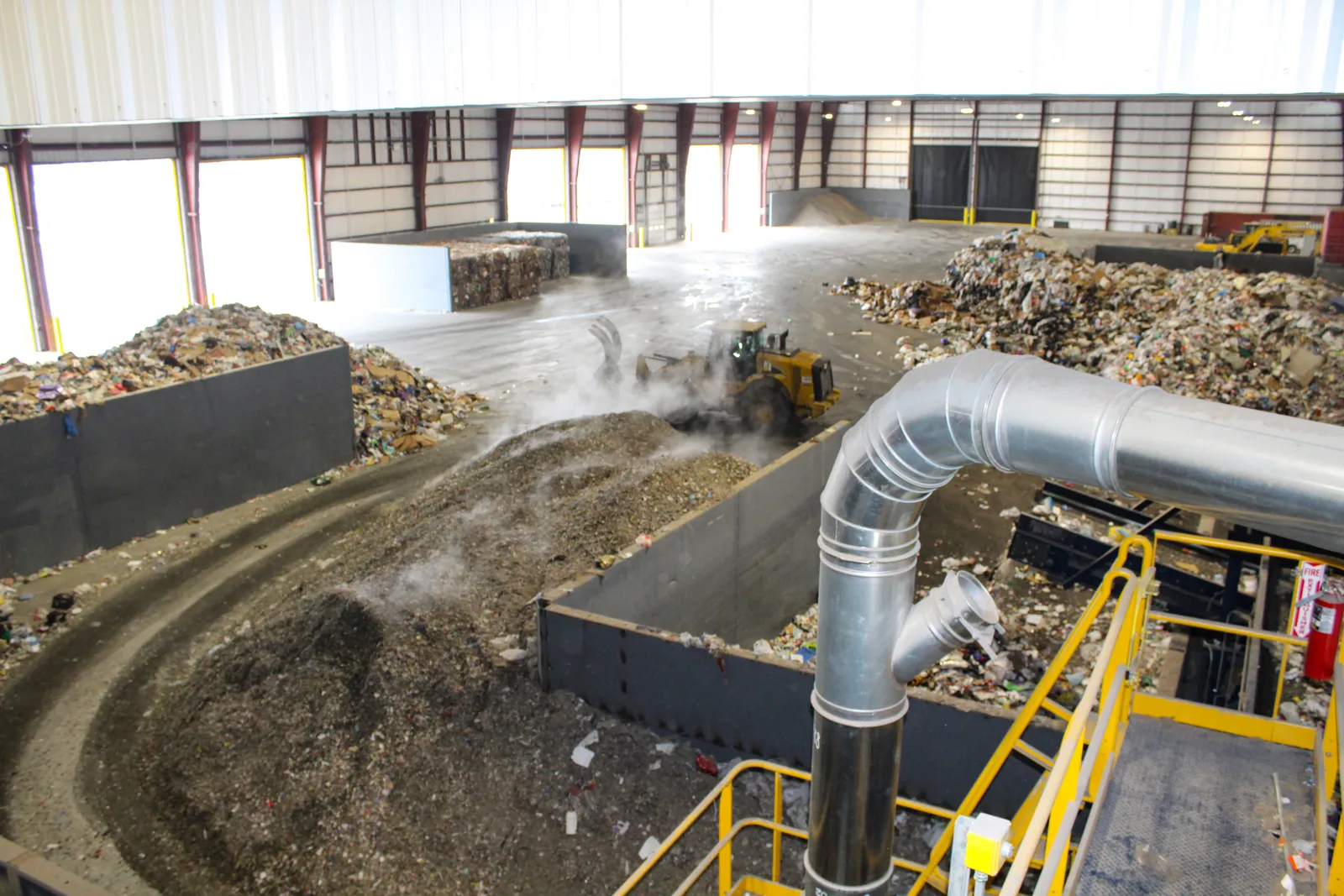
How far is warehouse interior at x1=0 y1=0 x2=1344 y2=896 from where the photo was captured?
12.4 feet

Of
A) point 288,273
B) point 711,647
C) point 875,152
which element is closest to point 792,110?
point 875,152

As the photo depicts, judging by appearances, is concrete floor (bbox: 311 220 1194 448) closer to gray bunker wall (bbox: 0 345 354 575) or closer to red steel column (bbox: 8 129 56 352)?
gray bunker wall (bbox: 0 345 354 575)

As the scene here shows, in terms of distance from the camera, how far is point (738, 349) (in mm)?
14656

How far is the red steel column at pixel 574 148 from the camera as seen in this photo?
31172 millimetres

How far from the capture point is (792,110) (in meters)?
41.5

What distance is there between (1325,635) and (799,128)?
3830 cm

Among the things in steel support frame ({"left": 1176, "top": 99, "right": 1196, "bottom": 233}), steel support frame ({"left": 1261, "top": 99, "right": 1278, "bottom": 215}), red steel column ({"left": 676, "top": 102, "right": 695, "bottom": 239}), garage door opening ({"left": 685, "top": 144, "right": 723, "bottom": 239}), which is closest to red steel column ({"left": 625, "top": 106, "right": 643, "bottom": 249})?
red steel column ({"left": 676, "top": 102, "right": 695, "bottom": 239})

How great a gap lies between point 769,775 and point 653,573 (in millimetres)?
2017

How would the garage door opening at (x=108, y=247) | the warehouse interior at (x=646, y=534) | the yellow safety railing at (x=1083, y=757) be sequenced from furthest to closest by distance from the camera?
the garage door opening at (x=108, y=247) → the warehouse interior at (x=646, y=534) → the yellow safety railing at (x=1083, y=757)

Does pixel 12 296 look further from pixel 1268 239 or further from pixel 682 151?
pixel 1268 239

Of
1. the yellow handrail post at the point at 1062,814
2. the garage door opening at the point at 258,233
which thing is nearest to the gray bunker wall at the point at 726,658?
the yellow handrail post at the point at 1062,814

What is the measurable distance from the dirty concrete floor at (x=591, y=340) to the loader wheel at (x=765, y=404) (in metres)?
0.48

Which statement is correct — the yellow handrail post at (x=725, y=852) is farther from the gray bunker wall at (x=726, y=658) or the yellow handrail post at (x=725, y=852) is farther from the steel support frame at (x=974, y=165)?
the steel support frame at (x=974, y=165)

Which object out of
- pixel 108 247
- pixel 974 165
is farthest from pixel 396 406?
pixel 974 165
